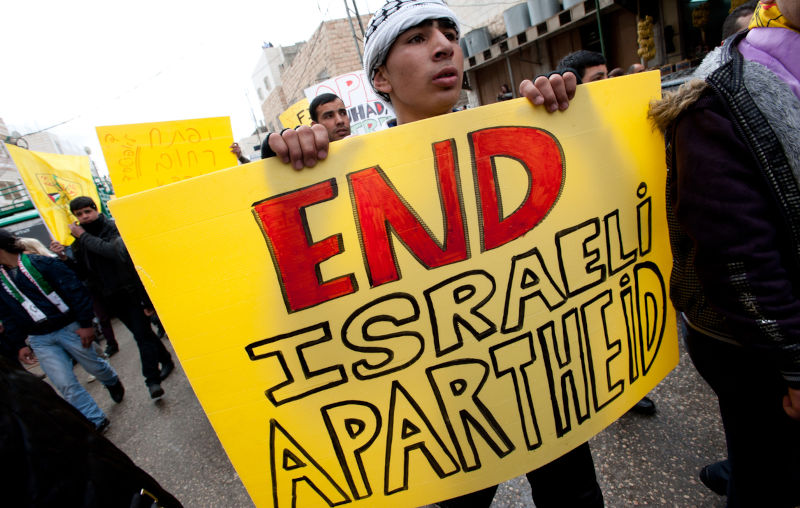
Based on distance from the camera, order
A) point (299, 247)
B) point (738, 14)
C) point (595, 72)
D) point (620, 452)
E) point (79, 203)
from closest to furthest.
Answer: point (299, 247)
point (620, 452)
point (595, 72)
point (738, 14)
point (79, 203)

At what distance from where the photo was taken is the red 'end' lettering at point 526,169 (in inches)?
38.9

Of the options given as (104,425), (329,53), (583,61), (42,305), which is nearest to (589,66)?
(583,61)

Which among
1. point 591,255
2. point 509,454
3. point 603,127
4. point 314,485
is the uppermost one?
point 603,127

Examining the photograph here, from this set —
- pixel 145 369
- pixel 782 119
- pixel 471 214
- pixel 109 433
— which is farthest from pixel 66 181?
pixel 782 119

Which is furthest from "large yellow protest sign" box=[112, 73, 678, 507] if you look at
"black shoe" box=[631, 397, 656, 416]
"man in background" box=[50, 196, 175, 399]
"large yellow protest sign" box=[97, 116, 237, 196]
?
"man in background" box=[50, 196, 175, 399]

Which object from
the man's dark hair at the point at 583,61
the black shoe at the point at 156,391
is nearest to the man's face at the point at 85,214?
the black shoe at the point at 156,391

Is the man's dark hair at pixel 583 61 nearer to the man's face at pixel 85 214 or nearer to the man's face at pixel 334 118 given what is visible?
the man's face at pixel 334 118

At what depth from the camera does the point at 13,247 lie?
9.13 ft

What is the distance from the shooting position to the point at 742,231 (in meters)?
0.84

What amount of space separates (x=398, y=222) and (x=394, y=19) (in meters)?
0.60

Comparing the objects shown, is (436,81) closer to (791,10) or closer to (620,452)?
(791,10)

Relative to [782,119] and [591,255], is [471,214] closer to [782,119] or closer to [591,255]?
[591,255]

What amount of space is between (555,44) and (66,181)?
31.6ft

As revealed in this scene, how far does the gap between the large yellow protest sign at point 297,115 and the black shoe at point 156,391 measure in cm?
332
